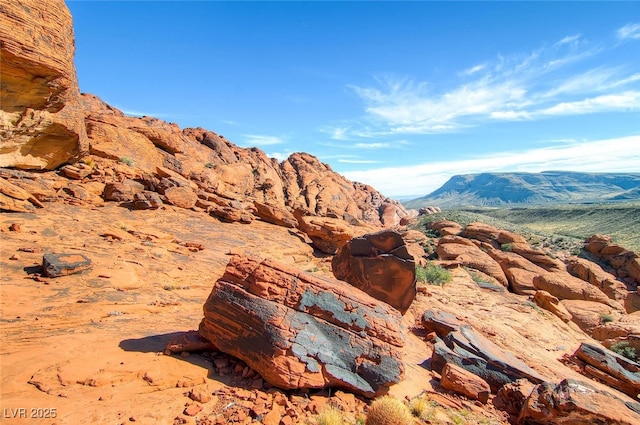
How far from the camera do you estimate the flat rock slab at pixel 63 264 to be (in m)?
10.2

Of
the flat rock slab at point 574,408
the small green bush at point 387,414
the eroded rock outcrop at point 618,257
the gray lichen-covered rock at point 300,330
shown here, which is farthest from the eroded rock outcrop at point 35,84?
the eroded rock outcrop at point 618,257

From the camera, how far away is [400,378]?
6.78 metres

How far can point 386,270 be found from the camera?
1229 cm

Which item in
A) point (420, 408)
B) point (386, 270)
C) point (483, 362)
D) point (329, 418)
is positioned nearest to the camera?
point (329, 418)

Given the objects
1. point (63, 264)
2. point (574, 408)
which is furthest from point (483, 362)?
point (63, 264)

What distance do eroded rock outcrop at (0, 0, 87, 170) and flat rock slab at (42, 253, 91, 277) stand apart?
329 inches

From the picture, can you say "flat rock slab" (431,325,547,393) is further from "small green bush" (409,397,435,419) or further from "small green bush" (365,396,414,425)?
"small green bush" (365,396,414,425)

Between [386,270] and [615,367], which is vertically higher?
[386,270]

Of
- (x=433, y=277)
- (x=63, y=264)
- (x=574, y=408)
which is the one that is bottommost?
(x=433, y=277)

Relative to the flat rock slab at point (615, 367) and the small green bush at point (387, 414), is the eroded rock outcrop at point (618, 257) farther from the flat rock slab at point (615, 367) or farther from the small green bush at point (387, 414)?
the small green bush at point (387, 414)

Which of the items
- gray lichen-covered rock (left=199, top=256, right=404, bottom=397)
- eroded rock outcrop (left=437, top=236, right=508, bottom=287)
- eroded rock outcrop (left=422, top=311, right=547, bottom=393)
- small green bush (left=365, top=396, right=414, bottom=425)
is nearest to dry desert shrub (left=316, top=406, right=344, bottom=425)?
small green bush (left=365, top=396, right=414, bottom=425)

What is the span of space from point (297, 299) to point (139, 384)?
3.40m

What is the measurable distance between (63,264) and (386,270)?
463 inches

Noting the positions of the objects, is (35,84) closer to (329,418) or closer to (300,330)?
(300,330)
